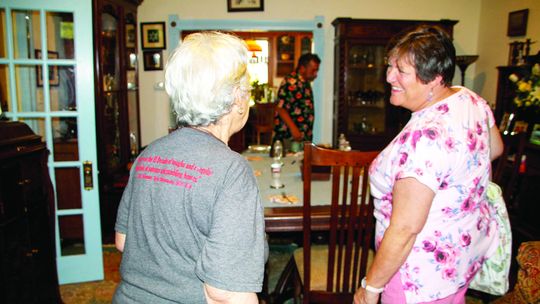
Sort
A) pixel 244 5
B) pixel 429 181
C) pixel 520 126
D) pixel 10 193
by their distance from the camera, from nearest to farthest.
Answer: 1. pixel 429 181
2. pixel 10 193
3. pixel 520 126
4. pixel 244 5

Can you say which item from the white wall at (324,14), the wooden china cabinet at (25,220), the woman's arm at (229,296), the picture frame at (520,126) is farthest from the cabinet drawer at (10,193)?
the picture frame at (520,126)

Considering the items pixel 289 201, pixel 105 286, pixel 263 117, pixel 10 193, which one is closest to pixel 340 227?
pixel 289 201

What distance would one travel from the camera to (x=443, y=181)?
1072mm

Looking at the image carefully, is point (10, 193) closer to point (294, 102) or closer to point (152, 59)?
point (294, 102)

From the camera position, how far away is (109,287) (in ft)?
8.43

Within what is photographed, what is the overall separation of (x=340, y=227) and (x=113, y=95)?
2700mm

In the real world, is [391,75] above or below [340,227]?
above

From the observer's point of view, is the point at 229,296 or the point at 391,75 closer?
the point at 229,296

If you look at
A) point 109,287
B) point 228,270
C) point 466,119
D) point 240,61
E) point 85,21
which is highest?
point 85,21

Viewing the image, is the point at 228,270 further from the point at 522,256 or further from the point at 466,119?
the point at 522,256

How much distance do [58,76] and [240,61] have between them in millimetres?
2222

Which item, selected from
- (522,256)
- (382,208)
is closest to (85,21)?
(382,208)

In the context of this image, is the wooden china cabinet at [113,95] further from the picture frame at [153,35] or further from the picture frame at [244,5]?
the picture frame at [244,5]

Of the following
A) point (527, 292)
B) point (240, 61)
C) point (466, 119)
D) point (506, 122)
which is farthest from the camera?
point (506, 122)
